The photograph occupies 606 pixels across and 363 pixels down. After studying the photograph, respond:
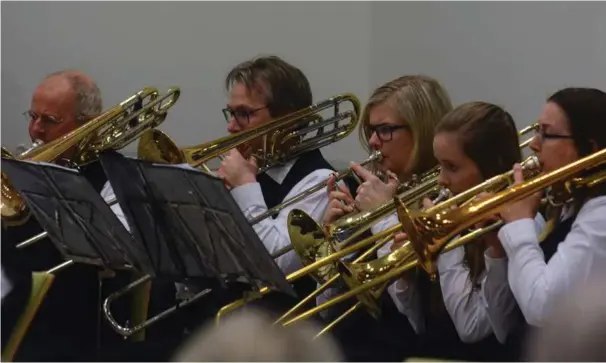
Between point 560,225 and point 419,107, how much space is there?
1.80 ft

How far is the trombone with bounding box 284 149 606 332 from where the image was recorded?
6.31 ft

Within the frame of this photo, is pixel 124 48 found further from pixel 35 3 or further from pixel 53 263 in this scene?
pixel 53 263

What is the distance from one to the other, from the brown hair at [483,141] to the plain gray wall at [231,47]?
121 cm

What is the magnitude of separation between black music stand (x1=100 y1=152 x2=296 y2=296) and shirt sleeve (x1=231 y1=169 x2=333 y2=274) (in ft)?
1.27

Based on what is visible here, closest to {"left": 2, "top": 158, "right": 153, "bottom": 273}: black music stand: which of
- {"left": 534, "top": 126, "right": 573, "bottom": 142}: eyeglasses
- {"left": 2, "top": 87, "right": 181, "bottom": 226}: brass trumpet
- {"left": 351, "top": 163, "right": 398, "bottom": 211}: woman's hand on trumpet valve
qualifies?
{"left": 2, "top": 87, "right": 181, "bottom": 226}: brass trumpet

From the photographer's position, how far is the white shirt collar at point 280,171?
2.71 m

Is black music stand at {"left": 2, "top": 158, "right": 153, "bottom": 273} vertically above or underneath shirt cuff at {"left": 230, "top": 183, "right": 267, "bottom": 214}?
above

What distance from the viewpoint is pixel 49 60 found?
12.5 feet

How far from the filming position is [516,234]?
1978 millimetres

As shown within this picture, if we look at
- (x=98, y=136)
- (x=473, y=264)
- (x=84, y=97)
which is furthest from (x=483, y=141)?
(x=84, y=97)

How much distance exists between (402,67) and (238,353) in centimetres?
294

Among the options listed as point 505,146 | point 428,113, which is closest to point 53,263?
point 428,113

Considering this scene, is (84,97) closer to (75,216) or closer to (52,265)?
(52,265)

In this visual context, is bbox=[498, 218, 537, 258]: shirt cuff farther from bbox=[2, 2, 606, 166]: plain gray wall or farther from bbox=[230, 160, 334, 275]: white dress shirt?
bbox=[2, 2, 606, 166]: plain gray wall
